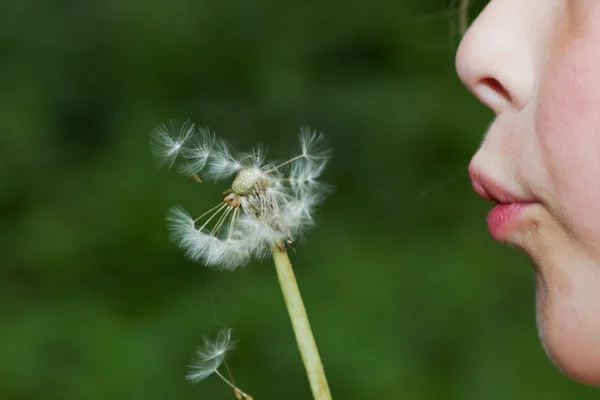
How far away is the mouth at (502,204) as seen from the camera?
0.78 metres

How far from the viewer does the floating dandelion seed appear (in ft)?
2.61

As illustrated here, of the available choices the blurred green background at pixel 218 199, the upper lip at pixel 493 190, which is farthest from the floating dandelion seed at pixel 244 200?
the blurred green background at pixel 218 199

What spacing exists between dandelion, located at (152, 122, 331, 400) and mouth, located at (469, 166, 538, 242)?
148 mm

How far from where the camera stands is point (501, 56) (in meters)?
0.76

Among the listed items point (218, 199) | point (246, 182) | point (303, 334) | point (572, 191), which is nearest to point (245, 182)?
point (246, 182)

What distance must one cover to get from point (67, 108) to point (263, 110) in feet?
1.68

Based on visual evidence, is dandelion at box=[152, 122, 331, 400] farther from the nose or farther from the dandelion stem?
the nose

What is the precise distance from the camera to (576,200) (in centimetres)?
72

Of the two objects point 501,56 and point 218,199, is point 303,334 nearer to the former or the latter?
point 501,56

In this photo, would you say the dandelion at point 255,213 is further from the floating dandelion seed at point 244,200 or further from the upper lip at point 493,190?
the upper lip at point 493,190

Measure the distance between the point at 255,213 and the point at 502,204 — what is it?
20 cm

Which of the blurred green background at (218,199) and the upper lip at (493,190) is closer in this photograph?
the upper lip at (493,190)

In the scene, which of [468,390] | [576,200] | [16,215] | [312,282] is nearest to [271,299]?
[312,282]

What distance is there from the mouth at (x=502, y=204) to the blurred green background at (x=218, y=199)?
1179mm
